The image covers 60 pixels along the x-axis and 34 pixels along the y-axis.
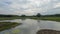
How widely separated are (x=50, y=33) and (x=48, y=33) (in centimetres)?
35

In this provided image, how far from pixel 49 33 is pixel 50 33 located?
18 cm

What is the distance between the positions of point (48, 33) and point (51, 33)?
53 cm

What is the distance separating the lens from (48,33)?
2178 centimetres

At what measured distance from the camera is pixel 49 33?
2177 cm

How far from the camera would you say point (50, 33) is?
21719 millimetres

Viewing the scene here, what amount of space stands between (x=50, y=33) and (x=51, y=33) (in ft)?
0.58

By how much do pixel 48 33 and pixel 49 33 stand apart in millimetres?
178

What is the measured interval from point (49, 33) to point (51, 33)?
0.35 m

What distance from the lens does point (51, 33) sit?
21.7 m
